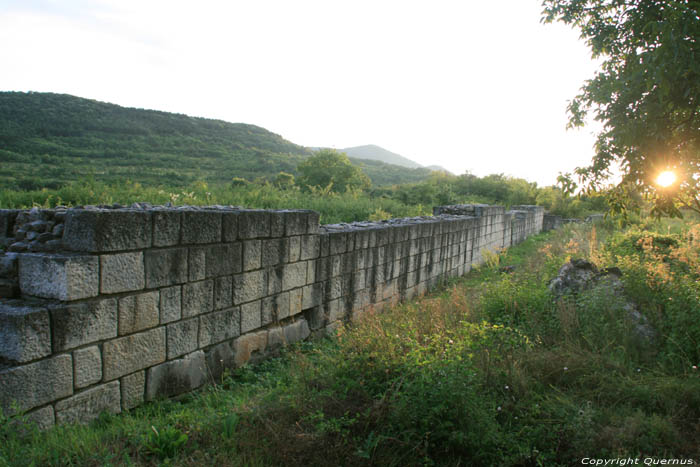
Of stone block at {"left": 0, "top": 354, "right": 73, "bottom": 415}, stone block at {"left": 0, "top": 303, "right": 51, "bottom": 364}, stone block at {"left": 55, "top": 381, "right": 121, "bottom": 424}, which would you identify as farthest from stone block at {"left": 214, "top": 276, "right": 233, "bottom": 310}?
stone block at {"left": 0, "top": 303, "right": 51, "bottom": 364}

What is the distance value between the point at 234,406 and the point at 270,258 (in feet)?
5.67

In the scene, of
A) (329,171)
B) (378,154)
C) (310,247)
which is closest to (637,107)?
(310,247)

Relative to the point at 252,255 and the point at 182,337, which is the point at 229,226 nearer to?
the point at 252,255

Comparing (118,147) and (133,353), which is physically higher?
(118,147)

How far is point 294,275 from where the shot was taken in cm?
495

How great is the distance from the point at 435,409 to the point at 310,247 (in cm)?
289

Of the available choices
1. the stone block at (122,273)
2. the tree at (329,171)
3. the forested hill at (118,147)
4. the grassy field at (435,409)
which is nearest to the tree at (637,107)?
the grassy field at (435,409)

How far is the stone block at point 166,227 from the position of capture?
330cm

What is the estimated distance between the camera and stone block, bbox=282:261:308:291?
4809 millimetres

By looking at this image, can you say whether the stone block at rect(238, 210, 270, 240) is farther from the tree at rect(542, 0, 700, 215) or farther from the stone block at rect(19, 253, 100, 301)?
the tree at rect(542, 0, 700, 215)

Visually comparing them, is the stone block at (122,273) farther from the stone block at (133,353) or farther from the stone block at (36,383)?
the stone block at (36,383)

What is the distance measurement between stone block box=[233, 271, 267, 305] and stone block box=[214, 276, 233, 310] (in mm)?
57

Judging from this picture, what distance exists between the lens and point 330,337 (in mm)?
5590

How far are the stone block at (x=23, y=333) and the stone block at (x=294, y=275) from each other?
2.43 meters
